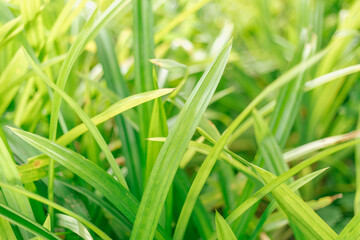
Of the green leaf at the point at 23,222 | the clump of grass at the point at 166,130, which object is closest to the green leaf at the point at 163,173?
the clump of grass at the point at 166,130

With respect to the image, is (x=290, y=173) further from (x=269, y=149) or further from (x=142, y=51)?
(x=142, y=51)

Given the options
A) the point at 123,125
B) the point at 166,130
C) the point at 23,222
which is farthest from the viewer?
the point at 123,125

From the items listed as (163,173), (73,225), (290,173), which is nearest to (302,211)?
(290,173)

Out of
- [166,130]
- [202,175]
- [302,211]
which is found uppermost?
[166,130]

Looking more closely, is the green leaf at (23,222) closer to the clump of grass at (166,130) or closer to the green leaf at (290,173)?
the clump of grass at (166,130)

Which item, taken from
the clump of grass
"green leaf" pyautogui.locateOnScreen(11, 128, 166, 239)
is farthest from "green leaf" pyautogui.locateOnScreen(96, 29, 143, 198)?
"green leaf" pyautogui.locateOnScreen(11, 128, 166, 239)

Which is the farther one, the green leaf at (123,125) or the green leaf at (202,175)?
the green leaf at (123,125)

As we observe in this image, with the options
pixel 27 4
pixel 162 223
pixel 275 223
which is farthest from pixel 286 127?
pixel 27 4

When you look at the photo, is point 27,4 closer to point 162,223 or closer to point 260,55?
point 162,223
